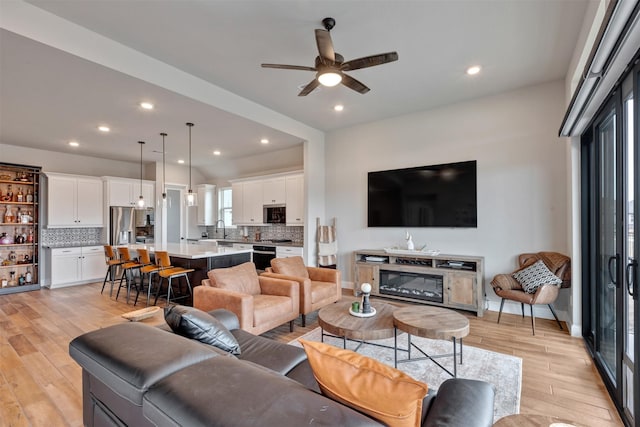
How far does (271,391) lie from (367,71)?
3621 millimetres

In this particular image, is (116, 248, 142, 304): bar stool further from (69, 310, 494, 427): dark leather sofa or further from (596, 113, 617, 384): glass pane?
(596, 113, 617, 384): glass pane

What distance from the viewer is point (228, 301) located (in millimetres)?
3023

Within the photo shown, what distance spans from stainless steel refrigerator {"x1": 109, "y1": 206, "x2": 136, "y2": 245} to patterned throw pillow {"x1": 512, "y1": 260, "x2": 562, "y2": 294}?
312 inches

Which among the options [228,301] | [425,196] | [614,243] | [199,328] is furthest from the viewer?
[425,196]

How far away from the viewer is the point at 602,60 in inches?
73.8

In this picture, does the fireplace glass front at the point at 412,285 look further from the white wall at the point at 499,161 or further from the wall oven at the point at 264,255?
the wall oven at the point at 264,255

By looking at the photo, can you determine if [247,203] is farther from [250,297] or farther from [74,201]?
[250,297]

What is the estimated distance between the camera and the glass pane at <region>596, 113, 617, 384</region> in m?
2.47

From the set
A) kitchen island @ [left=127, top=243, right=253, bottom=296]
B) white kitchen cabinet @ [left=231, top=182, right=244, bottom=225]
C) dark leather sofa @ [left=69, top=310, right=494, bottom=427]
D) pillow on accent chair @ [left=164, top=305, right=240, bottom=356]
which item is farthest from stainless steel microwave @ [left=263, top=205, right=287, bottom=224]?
dark leather sofa @ [left=69, top=310, right=494, bottom=427]

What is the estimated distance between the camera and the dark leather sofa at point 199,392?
905 mm

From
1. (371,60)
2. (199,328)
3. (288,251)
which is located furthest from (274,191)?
(199,328)

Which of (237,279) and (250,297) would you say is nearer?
(250,297)

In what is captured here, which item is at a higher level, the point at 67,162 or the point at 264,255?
the point at 67,162

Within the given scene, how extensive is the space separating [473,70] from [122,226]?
770 cm
